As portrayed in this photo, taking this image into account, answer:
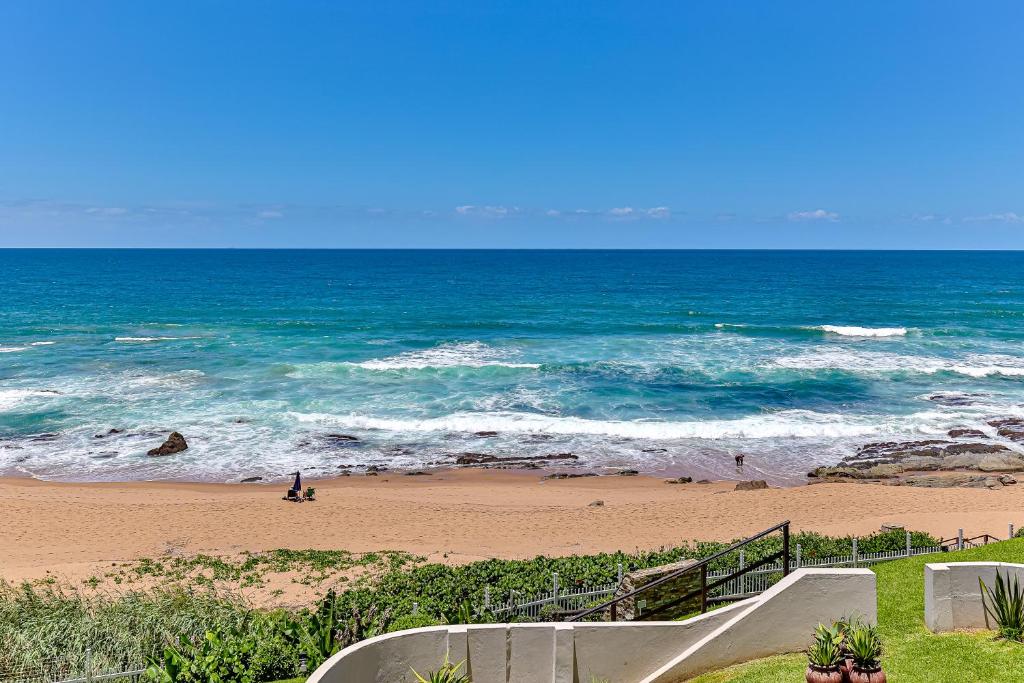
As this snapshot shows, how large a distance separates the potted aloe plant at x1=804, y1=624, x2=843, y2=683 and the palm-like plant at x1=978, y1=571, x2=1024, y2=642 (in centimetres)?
284

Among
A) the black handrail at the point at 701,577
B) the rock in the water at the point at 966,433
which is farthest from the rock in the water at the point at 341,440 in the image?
the rock in the water at the point at 966,433

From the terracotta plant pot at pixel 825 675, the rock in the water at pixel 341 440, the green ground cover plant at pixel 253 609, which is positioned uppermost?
the terracotta plant pot at pixel 825 675

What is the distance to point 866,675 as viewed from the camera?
8320 mm

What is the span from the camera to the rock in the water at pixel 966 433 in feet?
116

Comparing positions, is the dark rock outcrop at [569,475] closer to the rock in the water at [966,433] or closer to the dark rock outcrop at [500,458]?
the dark rock outcrop at [500,458]

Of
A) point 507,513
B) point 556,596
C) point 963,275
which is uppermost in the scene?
point 963,275

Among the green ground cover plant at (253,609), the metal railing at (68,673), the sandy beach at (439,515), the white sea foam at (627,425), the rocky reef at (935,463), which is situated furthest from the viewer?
the white sea foam at (627,425)

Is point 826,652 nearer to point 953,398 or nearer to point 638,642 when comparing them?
point 638,642

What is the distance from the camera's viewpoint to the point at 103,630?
45.1ft

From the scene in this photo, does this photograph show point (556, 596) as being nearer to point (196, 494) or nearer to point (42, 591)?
point (42, 591)

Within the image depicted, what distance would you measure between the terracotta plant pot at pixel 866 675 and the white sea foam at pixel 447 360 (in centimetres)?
4134

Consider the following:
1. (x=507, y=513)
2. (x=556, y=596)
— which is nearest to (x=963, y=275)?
(x=507, y=513)

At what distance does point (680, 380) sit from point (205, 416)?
87.6 ft

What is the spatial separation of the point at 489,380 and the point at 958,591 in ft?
121
